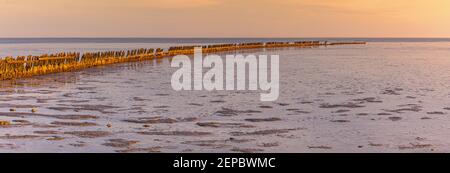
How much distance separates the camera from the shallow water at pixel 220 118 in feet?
44.8

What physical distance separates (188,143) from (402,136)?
16.9 feet

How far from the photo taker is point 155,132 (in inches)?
596

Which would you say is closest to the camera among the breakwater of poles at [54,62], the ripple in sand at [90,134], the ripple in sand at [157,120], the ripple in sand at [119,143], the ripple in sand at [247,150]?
the ripple in sand at [247,150]

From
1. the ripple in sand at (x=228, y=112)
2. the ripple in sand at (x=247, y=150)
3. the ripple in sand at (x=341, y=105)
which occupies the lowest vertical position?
the ripple in sand at (x=341, y=105)

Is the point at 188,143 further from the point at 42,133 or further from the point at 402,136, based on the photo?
the point at 402,136

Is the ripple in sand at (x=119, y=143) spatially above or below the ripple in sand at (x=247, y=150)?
above

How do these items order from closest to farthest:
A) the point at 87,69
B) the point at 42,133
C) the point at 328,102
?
the point at 42,133 → the point at 328,102 → the point at 87,69

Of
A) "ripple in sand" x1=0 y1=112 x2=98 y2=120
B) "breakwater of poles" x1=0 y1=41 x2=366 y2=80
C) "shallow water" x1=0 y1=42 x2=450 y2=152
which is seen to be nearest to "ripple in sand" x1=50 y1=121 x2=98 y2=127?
"shallow water" x1=0 y1=42 x2=450 y2=152

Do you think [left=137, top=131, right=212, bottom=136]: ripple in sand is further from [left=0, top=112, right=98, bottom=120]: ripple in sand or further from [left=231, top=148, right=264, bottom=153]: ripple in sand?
[left=0, top=112, right=98, bottom=120]: ripple in sand

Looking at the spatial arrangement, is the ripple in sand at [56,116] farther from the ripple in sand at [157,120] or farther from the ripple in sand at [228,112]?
the ripple in sand at [228,112]

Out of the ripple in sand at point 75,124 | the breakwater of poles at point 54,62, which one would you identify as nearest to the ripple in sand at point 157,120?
the ripple in sand at point 75,124
